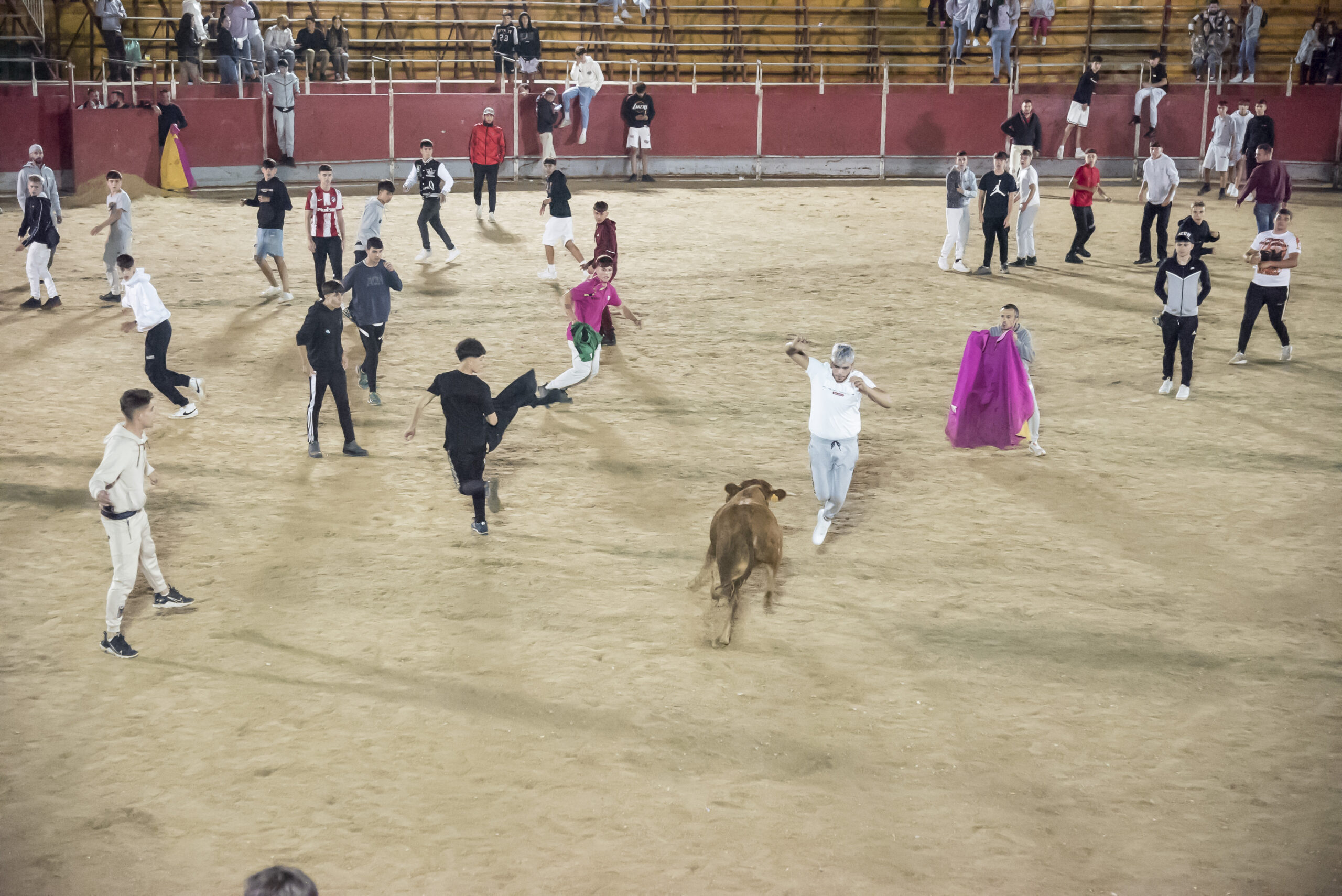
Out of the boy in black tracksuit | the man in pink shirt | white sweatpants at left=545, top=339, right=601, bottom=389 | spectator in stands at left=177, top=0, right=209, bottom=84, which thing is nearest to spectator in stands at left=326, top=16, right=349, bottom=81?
spectator in stands at left=177, top=0, right=209, bottom=84

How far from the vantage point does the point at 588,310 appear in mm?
13547

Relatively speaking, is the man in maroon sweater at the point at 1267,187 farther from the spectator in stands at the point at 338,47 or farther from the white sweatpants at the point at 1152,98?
the spectator in stands at the point at 338,47

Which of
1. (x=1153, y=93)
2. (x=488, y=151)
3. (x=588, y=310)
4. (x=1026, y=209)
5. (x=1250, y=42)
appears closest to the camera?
(x=588, y=310)

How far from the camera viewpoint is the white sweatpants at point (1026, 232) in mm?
19547

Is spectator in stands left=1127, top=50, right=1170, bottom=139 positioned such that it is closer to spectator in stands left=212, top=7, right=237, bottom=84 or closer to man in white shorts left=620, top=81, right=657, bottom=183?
man in white shorts left=620, top=81, right=657, bottom=183

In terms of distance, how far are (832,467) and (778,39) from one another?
976 inches

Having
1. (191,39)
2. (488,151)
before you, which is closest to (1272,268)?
(488,151)

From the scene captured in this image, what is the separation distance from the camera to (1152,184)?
18.7 metres

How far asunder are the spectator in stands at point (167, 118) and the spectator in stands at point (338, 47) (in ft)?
12.5

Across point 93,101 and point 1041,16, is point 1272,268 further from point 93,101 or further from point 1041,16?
point 93,101

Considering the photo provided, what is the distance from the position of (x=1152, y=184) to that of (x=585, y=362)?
10088 mm

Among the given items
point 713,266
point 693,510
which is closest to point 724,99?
point 713,266

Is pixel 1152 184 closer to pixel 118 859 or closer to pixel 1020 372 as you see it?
pixel 1020 372

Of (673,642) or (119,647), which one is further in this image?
(673,642)
